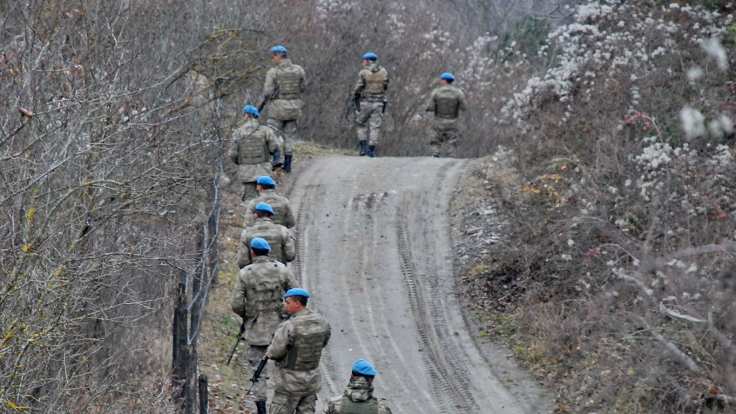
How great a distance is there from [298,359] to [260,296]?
4.87ft

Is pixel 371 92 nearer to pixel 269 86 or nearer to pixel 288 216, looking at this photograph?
pixel 269 86

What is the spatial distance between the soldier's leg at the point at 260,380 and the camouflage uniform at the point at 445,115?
10.5m

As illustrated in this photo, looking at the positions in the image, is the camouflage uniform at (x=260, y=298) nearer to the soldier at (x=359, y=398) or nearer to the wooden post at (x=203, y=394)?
the wooden post at (x=203, y=394)

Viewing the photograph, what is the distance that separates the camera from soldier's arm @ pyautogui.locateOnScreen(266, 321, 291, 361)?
37.0 feet

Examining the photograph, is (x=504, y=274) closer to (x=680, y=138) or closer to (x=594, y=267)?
(x=594, y=267)

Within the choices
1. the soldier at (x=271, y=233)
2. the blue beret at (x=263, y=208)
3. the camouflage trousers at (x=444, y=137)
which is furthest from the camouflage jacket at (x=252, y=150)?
the camouflage trousers at (x=444, y=137)

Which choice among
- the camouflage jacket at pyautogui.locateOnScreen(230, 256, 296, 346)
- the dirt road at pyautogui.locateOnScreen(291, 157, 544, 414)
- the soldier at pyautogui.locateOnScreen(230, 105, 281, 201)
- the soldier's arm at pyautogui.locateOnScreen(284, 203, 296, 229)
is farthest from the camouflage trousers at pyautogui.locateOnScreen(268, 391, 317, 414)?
the soldier at pyautogui.locateOnScreen(230, 105, 281, 201)

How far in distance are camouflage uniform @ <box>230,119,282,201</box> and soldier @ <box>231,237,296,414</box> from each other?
5.00 m

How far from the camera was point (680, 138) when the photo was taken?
1652 cm

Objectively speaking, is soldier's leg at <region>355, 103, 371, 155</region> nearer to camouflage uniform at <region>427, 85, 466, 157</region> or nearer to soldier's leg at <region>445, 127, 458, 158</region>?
camouflage uniform at <region>427, 85, 466, 157</region>

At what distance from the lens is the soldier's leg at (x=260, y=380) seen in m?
12.7

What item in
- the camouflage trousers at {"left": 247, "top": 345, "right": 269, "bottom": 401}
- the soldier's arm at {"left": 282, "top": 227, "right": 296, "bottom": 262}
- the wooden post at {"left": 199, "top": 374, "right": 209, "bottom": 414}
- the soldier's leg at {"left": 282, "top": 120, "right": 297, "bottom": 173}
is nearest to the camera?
the wooden post at {"left": 199, "top": 374, "right": 209, "bottom": 414}

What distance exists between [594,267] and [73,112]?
305 inches

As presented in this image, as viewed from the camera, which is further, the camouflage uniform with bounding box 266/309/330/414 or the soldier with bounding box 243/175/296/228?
the soldier with bounding box 243/175/296/228
